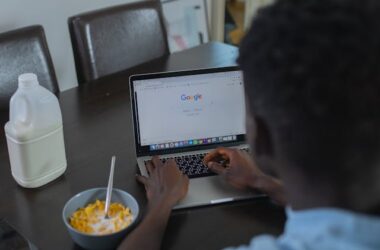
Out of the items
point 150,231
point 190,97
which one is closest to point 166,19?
point 190,97

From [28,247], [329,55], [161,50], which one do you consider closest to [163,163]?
[28,247]

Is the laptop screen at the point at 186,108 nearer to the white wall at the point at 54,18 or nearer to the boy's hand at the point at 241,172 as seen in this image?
the boy's hand at the point at 241,172

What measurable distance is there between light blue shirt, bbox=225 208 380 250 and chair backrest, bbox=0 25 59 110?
1.09 metres

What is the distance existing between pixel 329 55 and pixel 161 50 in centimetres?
139

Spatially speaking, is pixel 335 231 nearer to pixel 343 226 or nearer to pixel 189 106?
pixel 343 226

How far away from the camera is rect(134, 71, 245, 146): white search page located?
1.12m

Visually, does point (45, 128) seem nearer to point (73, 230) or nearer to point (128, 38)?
point (73, 230)

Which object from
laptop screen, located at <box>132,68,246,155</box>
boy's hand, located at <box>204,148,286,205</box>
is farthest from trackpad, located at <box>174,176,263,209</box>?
laptop screen, located at <box>132,68,246,155</box>

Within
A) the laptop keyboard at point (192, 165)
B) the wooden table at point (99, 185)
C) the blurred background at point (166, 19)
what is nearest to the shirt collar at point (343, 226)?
the wooden table at point (99, 185)

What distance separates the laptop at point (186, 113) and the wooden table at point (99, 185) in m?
0.09

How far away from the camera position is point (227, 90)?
114 cm

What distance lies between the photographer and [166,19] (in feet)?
8.70

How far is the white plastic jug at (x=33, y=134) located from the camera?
1.01 metres

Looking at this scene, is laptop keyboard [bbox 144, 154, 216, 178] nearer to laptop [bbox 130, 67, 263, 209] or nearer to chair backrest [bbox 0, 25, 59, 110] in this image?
laptop [bbox 130, 67, 263, 209]
